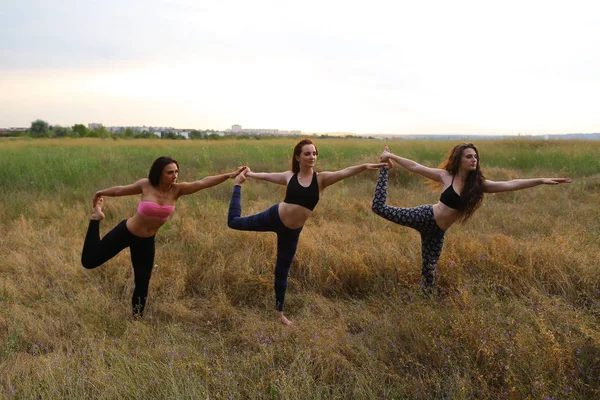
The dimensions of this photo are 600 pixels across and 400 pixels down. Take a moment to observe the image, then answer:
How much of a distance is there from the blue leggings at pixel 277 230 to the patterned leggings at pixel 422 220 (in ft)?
Result: 2.80

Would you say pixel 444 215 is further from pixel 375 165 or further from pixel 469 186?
pixel 375 165

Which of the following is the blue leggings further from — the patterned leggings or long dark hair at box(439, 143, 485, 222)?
long dark hair at box(439, 143, 485, 222)

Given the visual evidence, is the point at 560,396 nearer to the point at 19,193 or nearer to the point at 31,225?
the point at 31,225

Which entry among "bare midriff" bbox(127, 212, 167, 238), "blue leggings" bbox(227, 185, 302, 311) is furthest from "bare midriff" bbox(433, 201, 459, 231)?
"bare midriff" bbox(127, 212, 167, 238)

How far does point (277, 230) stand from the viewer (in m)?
3.65

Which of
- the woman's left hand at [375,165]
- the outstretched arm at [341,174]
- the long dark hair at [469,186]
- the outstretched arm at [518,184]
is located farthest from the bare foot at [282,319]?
the outstretched arm at [518,184]

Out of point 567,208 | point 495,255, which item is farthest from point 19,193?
point 567,208

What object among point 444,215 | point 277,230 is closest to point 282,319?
point 277,230

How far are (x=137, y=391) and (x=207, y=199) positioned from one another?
18.6 ft

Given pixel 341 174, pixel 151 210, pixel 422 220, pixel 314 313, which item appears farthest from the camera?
pixel 314 313

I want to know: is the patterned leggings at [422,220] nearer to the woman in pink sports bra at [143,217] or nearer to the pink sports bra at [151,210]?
the woman in pink sports bra at [143,217]

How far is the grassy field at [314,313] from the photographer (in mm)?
2703

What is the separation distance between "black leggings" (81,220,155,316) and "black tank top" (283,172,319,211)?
1384mm

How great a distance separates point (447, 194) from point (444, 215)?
196 millimetres
